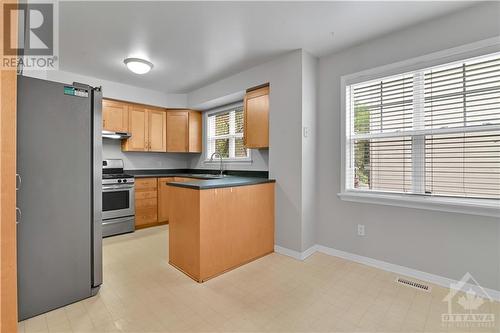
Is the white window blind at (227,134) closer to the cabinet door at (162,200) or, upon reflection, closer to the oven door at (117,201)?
the cabinet door at (162,200)

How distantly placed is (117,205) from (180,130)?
1.85 meters

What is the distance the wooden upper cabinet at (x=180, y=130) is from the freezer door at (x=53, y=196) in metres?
2.80

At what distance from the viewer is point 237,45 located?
2.87 meters

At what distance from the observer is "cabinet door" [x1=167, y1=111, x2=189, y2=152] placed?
16.0 ft

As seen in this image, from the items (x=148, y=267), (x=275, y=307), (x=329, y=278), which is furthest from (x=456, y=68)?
(x=148, y=267)

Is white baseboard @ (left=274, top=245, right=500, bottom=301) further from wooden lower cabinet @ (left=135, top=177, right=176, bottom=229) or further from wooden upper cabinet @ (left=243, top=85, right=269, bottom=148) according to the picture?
wooden lower cabinet @ (left=135, top=177, right=176, bottom=229)

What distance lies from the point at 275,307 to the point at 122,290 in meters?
1.39

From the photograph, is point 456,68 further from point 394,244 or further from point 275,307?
point 275,307

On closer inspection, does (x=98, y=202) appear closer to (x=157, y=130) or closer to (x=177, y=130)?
(x=157, y=130)

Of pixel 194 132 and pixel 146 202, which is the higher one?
pixel 194 132

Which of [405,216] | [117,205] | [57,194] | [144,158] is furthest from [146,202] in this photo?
[405,216]

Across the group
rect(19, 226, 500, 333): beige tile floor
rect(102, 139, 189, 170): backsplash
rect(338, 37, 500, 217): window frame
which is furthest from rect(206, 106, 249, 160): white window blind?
rect(19, 226, 500, 333): beige tile floor

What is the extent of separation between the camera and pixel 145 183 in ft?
14.3

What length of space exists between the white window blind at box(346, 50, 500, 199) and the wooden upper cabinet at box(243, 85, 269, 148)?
1.07 metres
